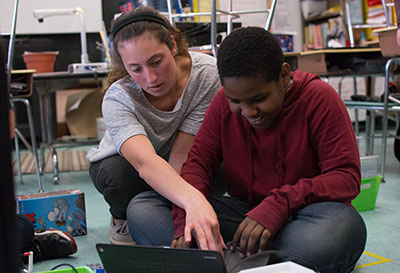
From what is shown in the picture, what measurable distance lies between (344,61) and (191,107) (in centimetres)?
195

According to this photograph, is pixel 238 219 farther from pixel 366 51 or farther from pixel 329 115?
pixel 366 51

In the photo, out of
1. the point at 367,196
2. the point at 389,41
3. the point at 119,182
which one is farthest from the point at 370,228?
the point at 389,41

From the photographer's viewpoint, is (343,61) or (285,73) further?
(343,61)

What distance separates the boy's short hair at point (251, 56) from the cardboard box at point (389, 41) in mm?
1662

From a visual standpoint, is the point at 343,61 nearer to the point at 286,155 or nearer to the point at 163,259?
the point at 286,155

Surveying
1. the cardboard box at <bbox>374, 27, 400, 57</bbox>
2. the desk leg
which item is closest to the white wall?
the desk leg

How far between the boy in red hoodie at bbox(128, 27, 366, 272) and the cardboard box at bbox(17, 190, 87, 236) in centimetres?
77

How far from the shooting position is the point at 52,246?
1.55m

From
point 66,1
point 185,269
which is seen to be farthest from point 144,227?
point 66,1

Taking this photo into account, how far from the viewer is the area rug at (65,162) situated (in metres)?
3.50

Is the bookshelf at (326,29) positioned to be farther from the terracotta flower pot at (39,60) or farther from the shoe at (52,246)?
the shoe at (52,246)

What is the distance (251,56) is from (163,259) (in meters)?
0.42

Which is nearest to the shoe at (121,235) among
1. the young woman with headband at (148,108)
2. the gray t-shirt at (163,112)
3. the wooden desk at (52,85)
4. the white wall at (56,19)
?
the young woman with headband at (148,108)

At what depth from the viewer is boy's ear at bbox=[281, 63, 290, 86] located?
1.06m
